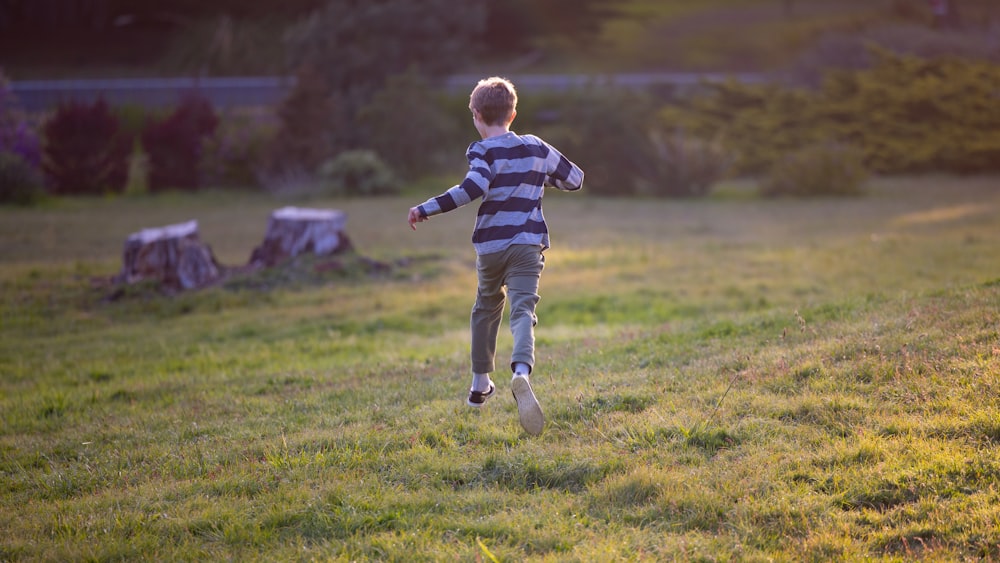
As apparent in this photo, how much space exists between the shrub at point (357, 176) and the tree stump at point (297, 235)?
9741 millimetres

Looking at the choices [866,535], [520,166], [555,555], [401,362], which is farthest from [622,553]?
[401,362]

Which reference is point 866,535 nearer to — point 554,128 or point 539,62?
point 554,128

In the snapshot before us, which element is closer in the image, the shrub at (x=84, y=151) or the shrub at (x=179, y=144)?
the shrub at (x=84, y=151)

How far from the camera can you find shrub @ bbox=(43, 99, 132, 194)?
71.1 feet

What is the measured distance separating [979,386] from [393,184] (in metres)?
19.4

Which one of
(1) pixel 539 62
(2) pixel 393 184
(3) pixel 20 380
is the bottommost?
(3) pixel 20 380

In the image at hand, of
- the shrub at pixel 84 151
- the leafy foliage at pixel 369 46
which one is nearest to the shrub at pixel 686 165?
the leafy foliage at pixel 369 46

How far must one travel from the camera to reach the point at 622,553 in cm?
365

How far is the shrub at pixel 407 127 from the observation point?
25.0 meters

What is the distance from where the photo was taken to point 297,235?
1321cm

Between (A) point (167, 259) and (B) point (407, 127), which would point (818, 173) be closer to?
(B) point (407, 127)

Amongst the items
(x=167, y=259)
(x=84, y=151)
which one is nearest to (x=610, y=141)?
(x=84, y=151)

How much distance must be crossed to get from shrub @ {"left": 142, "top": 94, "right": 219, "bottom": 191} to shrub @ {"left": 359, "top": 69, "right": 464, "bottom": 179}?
4441mm

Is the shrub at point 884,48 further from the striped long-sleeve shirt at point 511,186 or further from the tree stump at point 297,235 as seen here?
the striped long-sleeve shirt at point 511,186
